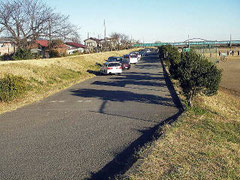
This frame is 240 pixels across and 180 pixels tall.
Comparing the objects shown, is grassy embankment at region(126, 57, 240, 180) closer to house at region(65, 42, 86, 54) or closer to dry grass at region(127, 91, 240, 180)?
dry grass at region(127, 91, 240, 180)

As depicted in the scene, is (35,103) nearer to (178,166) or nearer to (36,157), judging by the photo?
(36,157)

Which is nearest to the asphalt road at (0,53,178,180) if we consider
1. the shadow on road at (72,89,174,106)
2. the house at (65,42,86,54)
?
the shadow on road at (72,89,174,106)

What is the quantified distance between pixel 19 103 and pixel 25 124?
384cm

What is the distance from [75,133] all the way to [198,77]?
5687 millimetres

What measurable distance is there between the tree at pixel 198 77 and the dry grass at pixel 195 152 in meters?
2.33

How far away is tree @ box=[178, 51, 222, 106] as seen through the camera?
35.1 feet

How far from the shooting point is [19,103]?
1241 centimetres

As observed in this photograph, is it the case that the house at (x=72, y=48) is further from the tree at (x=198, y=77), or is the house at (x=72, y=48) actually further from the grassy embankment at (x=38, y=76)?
the tree at (x=198, y=77)

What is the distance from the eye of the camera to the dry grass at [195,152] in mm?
4668

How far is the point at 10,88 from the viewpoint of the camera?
1251 centimetres

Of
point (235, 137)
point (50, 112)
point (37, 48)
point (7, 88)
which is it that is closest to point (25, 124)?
point (50, 112)

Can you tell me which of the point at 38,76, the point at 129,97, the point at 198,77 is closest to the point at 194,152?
the point at 198,77

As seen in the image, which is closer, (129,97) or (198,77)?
(198,77)

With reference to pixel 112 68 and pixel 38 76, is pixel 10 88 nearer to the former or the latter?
pixel 38 76
